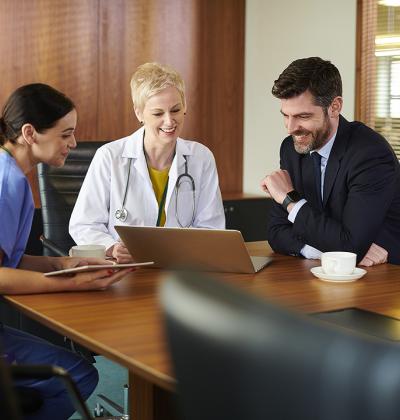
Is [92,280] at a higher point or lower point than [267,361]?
lower

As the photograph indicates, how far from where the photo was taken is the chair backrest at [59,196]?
3.53 m

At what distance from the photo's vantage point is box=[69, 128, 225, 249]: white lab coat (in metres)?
3.15

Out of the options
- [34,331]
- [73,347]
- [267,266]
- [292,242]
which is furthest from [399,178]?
[34,331]

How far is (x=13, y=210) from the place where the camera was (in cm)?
226

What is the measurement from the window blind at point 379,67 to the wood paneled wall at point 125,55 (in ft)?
3.52

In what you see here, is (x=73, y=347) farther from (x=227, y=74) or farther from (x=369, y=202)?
(x=227, y=74)

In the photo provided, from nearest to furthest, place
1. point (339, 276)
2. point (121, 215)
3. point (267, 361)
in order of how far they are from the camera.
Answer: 1. point (267, 361)
2. point (339, 276)
3. point (121, 215)

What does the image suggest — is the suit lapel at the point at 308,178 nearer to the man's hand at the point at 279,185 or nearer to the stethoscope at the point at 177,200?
the man's hand at the point at 279,185

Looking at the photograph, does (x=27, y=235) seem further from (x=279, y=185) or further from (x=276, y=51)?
(x=276, y=51)

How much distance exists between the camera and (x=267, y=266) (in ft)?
8.61

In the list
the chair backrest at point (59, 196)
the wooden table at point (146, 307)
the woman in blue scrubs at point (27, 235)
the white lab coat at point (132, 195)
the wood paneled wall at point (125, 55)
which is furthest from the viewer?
the wood paneled wall at point (125, 55)

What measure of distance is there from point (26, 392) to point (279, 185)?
3.90 feet

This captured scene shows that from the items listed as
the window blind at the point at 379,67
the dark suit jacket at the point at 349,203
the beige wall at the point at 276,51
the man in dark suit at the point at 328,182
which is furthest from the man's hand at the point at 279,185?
the beige wall at the point at 276,51

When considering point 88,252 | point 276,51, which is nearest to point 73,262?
point 88,252
